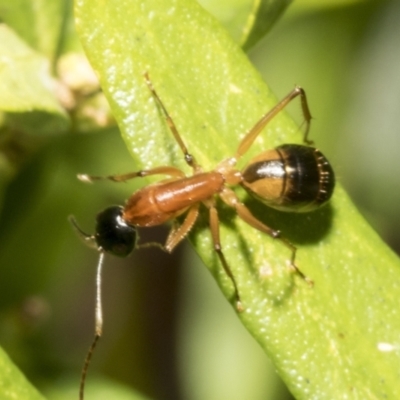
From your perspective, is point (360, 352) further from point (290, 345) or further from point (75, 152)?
point (75, 152)

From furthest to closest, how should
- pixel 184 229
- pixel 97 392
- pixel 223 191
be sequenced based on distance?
pixel 97 392, pixel 223 191, pixel 184 229

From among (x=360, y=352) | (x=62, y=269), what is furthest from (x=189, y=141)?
(x=62, y=269)

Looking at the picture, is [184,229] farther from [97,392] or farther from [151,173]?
[97,392]

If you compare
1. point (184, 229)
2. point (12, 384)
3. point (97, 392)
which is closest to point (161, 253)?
point (97, 392)

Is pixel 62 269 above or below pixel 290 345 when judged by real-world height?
below

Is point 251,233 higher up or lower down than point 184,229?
higher up

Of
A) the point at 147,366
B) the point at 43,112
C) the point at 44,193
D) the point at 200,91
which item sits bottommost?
the point at 147,366

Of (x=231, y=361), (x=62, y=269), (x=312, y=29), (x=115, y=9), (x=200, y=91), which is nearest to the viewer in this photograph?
(x=115, y=9)

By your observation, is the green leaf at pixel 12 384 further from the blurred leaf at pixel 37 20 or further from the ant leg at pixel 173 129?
the blurred leaf at pixel 37 20
